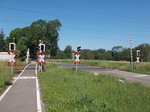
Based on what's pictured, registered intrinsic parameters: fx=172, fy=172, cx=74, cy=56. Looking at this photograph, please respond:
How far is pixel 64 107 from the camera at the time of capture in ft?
19.4

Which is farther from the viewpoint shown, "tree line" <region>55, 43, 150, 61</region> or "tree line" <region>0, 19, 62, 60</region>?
"tree line" <region>55, 43, 150, 61</region>

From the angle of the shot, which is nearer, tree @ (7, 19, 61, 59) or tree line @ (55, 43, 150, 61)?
tree @ (7, 19, 61, 59)

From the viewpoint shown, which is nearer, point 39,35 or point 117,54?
point 39,35

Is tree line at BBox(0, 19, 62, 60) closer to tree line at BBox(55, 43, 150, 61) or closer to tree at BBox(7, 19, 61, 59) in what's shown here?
tree at BBox(7, 19, 61, 59)

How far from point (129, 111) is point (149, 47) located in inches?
4180

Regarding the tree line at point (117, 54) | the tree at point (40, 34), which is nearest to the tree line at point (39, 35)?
the tree at point (40, 34)

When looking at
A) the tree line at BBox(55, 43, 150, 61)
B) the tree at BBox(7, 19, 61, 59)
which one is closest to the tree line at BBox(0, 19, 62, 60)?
the tree at BBox(7, 19, 61, 59)

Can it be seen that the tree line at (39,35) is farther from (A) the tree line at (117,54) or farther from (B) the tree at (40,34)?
(A) the tree line at (117,54)

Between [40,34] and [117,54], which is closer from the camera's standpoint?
[40,34]

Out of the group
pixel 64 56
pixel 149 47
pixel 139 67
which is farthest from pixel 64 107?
pixel 64 56

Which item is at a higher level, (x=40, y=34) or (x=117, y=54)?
(x=40, y=34)

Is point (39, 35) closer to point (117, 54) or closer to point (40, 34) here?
point (40, 34)

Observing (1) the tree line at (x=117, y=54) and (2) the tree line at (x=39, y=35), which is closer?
(2) the tree line at (x=39, y=35)

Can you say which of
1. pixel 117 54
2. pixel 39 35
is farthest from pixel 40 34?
pixel 117 54
